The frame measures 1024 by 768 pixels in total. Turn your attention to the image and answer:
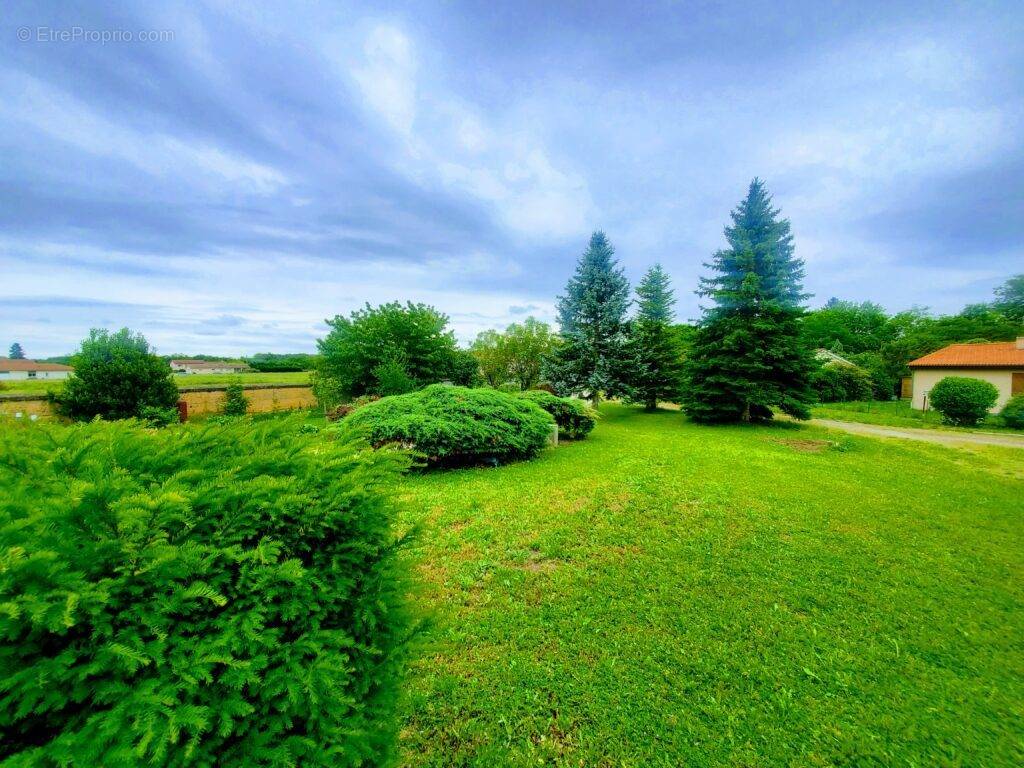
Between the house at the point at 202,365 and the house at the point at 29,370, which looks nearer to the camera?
the house at the point at 29,370

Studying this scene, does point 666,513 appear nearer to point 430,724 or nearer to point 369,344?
point 430,724

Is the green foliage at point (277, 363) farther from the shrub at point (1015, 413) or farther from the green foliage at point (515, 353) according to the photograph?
the shrub at point (1015, 413)

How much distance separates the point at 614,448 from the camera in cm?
920

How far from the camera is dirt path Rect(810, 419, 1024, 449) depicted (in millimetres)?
10305

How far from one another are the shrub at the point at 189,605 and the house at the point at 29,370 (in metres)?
60.9

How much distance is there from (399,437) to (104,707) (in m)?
6.05

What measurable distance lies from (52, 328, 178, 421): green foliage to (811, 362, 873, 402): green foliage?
29613 mm

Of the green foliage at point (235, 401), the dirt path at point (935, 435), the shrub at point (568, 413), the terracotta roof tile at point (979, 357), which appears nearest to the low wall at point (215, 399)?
the green foliage at point (235, 401)

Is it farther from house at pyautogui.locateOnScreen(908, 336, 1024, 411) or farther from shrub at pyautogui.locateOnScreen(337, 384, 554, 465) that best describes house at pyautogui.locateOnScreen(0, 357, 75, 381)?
house at pyautogui.locateOnScreen(908, 336, 1024, 411)

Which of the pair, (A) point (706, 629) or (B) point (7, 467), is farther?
(A) point (706, 629)

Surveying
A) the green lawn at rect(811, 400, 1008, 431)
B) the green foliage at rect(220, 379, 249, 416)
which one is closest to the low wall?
the green foliage at rect(220, 379, 249, 416)

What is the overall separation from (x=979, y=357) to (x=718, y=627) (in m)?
24.3

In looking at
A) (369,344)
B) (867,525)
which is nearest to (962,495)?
(867,525)

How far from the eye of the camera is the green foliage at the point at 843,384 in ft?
69.9
